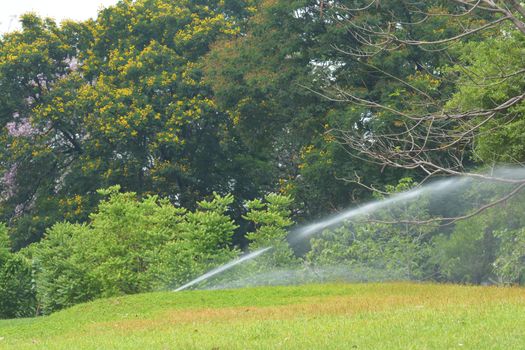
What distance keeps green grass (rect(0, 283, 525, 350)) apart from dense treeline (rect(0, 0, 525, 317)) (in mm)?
1935

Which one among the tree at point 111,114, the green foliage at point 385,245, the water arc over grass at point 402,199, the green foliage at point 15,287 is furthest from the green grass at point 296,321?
the tree at point 111,114

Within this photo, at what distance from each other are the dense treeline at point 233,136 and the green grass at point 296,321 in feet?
6.35

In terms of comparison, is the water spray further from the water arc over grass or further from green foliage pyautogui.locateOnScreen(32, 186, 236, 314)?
green foliage pyautogui.locateOnScreen(32, 186, 236, 314)

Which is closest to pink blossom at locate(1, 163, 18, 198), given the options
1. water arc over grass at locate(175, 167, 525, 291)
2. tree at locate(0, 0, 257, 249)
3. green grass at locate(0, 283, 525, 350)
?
tree at locate(0, 0, 257, 249)

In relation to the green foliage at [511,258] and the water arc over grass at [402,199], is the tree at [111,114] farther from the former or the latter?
the green foliage at [511,258]

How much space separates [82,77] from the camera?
2975 cm

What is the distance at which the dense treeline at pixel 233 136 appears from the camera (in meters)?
17.0

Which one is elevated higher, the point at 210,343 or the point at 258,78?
the point at 258,78

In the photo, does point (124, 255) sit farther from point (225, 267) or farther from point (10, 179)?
point (10, 179)

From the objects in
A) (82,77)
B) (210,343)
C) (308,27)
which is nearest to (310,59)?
(308,27)

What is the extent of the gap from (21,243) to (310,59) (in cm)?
1154

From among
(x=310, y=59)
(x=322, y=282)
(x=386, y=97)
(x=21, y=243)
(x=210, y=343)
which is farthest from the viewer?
(x=21, y=243)

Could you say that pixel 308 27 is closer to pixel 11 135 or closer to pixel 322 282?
pixel 322 282

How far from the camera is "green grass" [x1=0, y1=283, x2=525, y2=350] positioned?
885 cm
